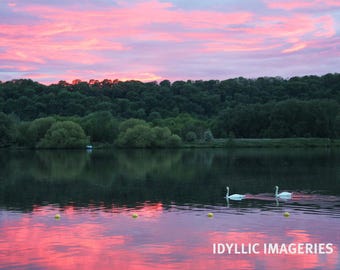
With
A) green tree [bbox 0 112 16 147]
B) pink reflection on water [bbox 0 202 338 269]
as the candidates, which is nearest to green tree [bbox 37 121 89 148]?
green tree [bbox 0 112 16 147]

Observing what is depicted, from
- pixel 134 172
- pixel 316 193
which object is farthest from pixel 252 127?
pixel 316 193

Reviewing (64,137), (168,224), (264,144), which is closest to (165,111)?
(264,144)

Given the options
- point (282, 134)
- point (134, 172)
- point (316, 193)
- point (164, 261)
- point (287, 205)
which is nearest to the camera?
point (164, 261)

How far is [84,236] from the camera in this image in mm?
21516

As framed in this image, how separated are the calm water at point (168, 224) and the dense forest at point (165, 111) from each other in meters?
67.3

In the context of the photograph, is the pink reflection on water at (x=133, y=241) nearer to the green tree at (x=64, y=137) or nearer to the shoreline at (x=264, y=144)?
the green tree at (x=64, y=137)

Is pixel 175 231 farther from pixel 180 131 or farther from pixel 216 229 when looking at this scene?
pixel 180 131

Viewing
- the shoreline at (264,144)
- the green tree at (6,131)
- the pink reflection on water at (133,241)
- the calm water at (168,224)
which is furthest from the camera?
the shoreline at (264,144)

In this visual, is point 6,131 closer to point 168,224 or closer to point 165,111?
point 165,111

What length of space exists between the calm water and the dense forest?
67285 mm

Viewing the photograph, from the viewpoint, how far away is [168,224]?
2378cm

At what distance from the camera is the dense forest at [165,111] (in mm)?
108250

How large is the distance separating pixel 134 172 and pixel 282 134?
69.6 metres

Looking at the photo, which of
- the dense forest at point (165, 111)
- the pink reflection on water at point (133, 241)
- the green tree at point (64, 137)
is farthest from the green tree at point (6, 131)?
the pink reflection on water at point (133, 241)
